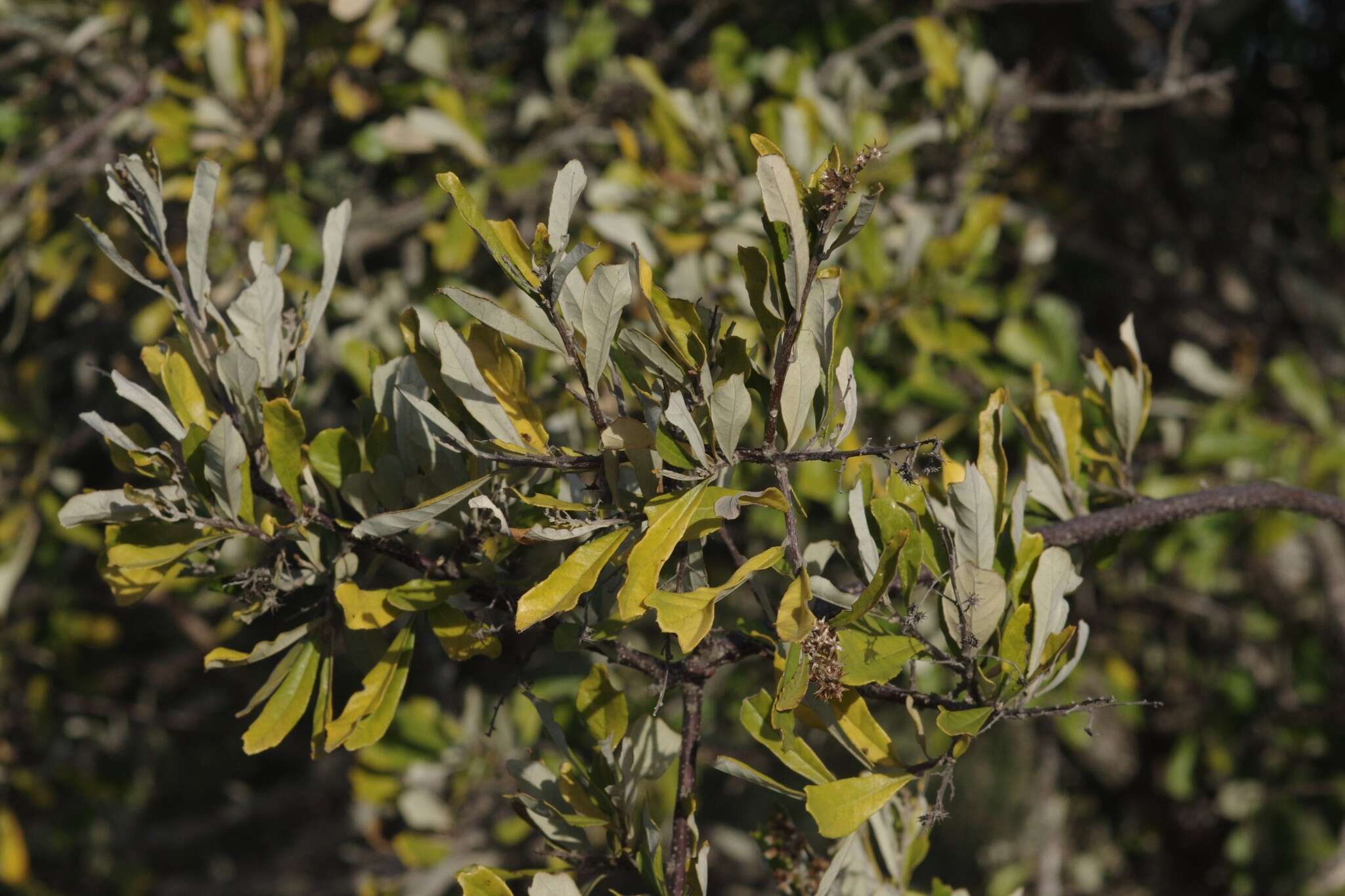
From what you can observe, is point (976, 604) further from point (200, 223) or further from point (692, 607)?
point (200, 223)

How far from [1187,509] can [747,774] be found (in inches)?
18.4

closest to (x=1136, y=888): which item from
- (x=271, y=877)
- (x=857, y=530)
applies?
(x=271, y=877)

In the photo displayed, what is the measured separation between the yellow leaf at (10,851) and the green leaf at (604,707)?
1837 millimetres

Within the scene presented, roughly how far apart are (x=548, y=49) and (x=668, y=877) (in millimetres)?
1689

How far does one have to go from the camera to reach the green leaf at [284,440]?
2.48 feet

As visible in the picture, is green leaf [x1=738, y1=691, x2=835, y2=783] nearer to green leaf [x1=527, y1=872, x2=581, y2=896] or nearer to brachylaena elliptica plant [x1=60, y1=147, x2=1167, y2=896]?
brachylaena elliptica plant [x1=60, y1=147, x2=1167, y2=896]

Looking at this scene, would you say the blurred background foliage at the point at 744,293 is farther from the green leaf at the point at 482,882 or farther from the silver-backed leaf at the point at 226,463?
the silver-backed leaf at the point at 226,463

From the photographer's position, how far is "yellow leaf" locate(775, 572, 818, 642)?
657 millimetres

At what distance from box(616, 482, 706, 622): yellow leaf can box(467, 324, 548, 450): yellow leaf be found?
140mm

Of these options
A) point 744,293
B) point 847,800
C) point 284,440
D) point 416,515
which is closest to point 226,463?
point 284,440

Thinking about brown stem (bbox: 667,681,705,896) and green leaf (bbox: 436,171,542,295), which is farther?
brown stem (bbox: 667,681,705,896)

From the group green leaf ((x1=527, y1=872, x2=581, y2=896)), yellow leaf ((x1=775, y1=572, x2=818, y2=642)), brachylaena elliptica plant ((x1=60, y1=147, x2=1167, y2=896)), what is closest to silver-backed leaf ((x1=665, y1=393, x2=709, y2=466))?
brachylaena elliptica plant ((x1=60, y1=147, x2=1167, y2=896))

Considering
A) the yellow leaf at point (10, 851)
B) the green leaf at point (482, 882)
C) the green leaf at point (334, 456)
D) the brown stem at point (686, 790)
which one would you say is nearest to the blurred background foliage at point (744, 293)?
the yellow leaf at point (10, 851)

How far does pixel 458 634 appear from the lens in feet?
2.59
